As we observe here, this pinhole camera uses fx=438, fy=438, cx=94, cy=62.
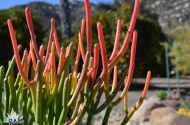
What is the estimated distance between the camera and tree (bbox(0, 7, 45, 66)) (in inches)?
653

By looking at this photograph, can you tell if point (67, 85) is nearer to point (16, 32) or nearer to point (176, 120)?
point (176, 120)

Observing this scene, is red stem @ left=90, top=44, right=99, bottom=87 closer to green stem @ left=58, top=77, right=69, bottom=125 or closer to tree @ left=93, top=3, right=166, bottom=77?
green stem @ left=58, top=77, right=69, bottom=125

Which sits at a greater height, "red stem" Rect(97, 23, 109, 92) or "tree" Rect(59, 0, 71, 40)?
"tree" Rect(59, 0, 71, 40)

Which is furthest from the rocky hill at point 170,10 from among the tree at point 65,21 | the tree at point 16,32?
the tree at point 16,32

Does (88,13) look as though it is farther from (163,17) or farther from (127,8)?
(163,17)

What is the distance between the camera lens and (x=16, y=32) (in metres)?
17.0

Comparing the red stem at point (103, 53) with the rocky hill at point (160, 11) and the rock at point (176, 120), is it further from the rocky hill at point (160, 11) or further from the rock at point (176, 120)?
the rocky hill at point (160, 11)

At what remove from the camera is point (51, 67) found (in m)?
2.08

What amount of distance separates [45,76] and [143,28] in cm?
1695

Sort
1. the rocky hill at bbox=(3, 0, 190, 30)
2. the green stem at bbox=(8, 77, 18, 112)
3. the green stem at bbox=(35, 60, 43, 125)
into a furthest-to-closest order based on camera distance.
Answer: the rocky hill at bbox=(3, 0, 190, 30) → the green stem at bbox=(8, 77, 18, 112) → the green stem at bbox=(35, 60, 43, 125)

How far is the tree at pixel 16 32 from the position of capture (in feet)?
54.4

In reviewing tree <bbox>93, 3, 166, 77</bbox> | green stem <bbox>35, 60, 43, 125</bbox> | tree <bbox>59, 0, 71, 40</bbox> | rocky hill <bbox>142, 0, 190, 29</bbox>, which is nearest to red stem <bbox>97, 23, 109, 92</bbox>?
green stem <bbox>35, 60, 43, 125</bbox>

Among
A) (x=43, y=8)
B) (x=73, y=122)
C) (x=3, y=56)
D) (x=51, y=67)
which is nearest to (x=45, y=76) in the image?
(x=51, y=67)

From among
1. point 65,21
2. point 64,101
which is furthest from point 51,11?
point 64,101
